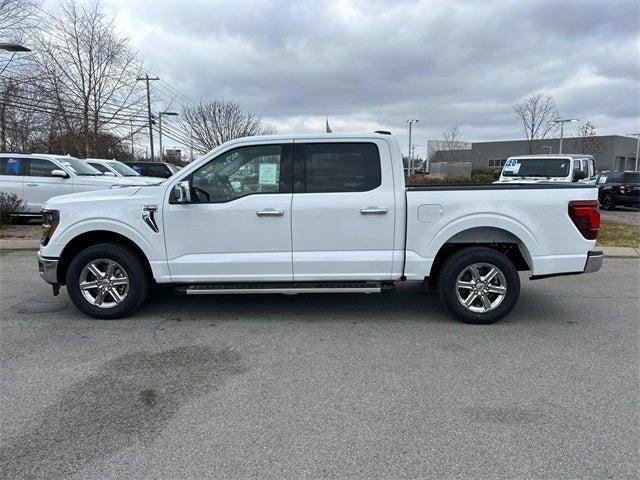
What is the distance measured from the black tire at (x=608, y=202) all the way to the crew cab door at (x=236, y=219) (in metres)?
19.3

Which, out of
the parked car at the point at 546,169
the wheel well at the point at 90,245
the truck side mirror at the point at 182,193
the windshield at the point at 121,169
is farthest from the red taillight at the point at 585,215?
the windshield at the point at 121,169

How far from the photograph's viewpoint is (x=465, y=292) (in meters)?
5.07

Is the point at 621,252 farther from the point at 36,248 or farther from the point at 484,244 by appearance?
the point at 36,248

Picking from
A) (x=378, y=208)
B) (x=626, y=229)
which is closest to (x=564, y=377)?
(x=378, y=208)

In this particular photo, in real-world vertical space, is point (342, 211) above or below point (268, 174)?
below

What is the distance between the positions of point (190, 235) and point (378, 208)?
1976 millimetres

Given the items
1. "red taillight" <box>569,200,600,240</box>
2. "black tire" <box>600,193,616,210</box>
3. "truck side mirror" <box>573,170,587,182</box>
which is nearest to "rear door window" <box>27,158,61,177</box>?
"red taillight" <box>569,200,600,240</box>

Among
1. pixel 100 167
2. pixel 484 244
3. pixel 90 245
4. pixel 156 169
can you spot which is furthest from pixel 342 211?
pixel 156 169

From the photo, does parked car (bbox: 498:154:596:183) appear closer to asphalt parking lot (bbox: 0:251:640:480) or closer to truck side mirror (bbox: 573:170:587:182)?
truck side mirror (bbox: 573:170:587:182)

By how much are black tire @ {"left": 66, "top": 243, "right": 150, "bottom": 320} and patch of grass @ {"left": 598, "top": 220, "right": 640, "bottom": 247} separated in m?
9.21

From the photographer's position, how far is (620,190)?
19391 mm

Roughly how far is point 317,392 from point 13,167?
12.2m

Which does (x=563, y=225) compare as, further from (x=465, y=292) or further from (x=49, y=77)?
(x=49, y=77)

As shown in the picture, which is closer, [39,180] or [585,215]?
[585,215]
